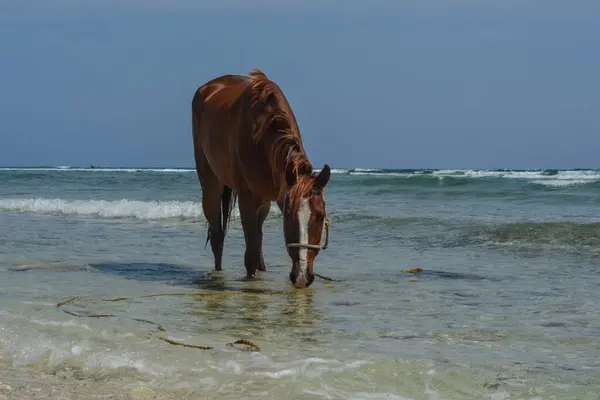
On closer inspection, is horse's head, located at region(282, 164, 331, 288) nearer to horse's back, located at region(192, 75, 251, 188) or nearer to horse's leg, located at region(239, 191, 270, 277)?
horse's leg, located at region(239, 191, 270, 277)

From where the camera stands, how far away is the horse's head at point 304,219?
474cm

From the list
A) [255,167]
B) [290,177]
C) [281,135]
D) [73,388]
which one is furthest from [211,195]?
[73,388]

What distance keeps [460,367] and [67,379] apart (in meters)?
1.56

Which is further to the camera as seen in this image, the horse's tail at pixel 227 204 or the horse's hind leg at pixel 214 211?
the horse's tail at pixel 227 204

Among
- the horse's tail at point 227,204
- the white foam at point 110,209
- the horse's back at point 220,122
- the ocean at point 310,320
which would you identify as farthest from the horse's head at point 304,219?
the white foam at point 110,209

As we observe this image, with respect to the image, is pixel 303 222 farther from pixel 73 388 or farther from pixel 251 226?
pixel 73 388

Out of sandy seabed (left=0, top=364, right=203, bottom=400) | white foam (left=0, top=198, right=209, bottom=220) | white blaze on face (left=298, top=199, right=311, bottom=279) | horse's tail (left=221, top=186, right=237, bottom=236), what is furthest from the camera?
white foam (left=0, top=198, right=209, bottom=220)

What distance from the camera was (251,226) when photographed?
598cm

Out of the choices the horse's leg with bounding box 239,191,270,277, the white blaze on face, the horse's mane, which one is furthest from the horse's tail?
the white blaze on face

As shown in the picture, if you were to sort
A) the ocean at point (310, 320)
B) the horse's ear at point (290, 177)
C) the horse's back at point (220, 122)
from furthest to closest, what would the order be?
1. the horse's back at point (220, 122)
2. the horse's ear at point (290, 177)
3. the ocean at point (310, 320)

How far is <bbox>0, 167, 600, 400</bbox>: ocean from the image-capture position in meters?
2.83

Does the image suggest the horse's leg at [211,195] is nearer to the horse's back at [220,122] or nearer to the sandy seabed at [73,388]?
the horse's back at [220,122]

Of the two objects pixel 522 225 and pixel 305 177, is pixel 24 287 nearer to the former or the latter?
pixel 305 177

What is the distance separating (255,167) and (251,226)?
0.55m
